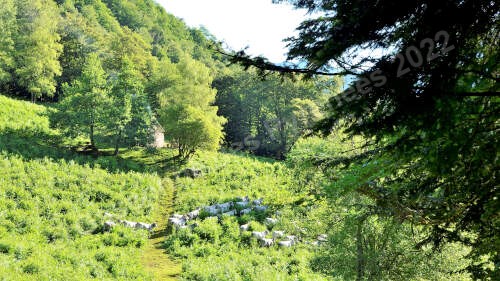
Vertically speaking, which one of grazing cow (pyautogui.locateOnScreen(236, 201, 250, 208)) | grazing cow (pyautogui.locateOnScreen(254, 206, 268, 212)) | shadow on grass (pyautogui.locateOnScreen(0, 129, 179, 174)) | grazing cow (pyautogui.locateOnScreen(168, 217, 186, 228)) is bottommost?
grazing cow (pyautogui.locateOnScreen(168, 217, 186, 228))

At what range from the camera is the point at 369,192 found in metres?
6.15

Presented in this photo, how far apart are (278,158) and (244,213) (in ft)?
79.8

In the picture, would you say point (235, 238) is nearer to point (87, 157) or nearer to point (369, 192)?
point (369, 192)

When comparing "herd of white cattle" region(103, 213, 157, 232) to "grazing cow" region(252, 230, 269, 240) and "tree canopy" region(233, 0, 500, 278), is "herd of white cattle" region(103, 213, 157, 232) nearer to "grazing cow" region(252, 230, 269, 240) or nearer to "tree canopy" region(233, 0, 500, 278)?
"grazing cow" region(252, 230, 269, 240)

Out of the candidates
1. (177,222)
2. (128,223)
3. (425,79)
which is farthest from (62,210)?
(425,79)

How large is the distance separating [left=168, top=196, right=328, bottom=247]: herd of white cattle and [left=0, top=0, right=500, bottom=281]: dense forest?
0.32 feet

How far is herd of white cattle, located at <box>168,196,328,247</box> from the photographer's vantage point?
1562cm

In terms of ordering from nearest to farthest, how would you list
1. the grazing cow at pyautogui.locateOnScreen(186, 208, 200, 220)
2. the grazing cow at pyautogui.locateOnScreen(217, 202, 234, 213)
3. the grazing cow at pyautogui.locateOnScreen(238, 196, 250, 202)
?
the grazing cow at pyautogui.locateOnScreen(186, 208, 200, 220)
the grazing cow at pyautogui.locateOnScreen(217, 202, 234, 213)
the grazing cow at pyautogui.locateOnScreen(238, 196, 250, 202)

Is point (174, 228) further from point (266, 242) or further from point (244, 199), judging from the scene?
point (244, 199)

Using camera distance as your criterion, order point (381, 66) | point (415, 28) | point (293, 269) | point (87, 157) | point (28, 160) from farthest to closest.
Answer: point (87, 157) → point (28, 160) → point (293, 269) → point (415, 28) → point (381, 66)

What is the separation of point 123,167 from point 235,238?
1151cm

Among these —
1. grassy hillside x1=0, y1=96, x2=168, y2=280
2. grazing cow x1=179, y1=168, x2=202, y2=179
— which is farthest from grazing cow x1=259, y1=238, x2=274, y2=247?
grazing cow x1=179, y1=168, x2=202, y2=179

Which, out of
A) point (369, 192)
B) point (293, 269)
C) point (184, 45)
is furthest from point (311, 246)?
point (184, 45)

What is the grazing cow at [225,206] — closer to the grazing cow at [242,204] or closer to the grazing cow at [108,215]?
the grazing cow at [242,204]
